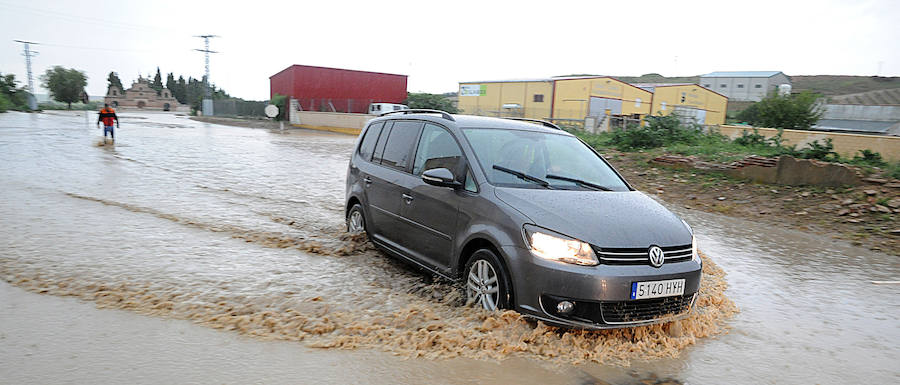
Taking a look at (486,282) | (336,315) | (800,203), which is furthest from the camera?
(800,203)

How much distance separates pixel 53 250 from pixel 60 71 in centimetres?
10878

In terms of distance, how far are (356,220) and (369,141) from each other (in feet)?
3.04

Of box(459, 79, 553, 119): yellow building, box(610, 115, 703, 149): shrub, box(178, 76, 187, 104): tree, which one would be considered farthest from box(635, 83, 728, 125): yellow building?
box(178, 76, 187, 104): tree

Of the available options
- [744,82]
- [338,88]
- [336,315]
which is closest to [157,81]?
[338,88]

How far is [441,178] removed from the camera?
14.7ft

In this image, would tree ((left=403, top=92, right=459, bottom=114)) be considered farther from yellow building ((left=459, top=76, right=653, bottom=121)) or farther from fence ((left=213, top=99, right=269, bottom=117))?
fence ((left=213, top=99, right=269, bottom=117))

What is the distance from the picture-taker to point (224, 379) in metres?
3.27

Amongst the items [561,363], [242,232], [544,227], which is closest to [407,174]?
[544,227]

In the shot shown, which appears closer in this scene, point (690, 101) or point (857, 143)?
point (857, 143)

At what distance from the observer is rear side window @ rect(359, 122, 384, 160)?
6254mm

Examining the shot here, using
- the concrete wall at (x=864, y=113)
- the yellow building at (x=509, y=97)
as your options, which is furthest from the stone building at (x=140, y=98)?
the concrete wall at (x=864, y=113)

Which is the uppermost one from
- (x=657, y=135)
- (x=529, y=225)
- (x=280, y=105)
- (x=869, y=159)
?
(x=280, y=105)

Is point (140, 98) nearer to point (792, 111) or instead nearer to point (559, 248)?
point (792, 111)

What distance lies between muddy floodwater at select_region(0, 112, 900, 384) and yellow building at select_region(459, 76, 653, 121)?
123 feet
